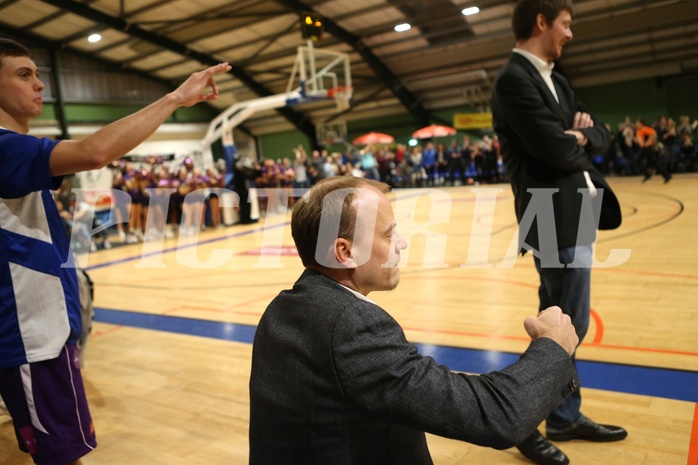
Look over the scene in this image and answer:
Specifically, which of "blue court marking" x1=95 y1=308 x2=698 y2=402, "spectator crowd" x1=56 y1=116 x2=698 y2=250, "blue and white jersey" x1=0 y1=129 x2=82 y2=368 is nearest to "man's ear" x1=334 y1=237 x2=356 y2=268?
"blue and white jersey" x1=0 y1=129 x2=82 y2=368

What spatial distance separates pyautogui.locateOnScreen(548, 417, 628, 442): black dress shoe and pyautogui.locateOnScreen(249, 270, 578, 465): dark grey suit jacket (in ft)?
5.72

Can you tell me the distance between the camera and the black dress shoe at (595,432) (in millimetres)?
2734

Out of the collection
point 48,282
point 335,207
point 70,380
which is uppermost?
point 335,207

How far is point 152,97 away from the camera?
26828 millimetres

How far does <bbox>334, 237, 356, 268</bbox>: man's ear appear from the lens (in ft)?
4.29

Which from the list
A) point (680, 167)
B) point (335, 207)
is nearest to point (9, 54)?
point (335, 207)

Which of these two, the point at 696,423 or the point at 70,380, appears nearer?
the point at 70,380

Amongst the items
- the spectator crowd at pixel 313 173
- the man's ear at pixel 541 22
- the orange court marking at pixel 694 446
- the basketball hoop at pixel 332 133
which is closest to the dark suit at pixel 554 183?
the man's ear at pixel 541 22

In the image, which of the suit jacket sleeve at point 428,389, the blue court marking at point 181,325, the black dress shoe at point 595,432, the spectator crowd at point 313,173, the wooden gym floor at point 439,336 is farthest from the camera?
the spectator crowd at point 313,173

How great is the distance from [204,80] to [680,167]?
19180 mm

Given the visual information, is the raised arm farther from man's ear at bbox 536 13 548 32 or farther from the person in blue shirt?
man's ear at bbox 536 13 548 32

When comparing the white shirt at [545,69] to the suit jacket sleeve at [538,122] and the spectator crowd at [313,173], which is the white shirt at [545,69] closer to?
the suit jacket sleeve at [538,122]

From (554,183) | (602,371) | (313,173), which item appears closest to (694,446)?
(602,371)

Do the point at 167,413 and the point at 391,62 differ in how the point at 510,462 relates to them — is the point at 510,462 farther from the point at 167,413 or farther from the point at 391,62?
the point at 391,62
